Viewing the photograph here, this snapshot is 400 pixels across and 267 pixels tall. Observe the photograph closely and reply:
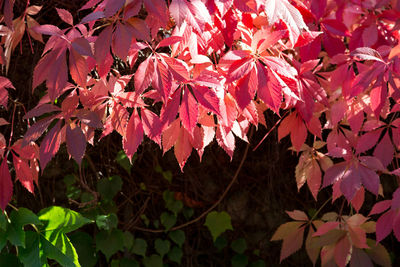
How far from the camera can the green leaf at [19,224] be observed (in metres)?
1.39

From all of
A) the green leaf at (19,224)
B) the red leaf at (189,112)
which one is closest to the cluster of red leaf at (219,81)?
the red leaf at (189,112)

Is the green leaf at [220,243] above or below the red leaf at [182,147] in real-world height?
below

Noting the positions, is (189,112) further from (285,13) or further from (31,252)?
(31,252)

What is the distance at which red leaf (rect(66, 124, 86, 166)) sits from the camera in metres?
1.07

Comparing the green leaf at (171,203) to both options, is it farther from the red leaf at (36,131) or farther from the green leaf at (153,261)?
the red leaf at (36,131)

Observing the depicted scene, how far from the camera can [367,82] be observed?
4.06 feet

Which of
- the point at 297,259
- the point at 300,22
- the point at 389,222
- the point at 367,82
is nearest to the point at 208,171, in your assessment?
the point at 297,259

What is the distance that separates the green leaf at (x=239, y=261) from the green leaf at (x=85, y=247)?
1.89 ft

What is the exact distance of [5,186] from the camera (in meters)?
1.33

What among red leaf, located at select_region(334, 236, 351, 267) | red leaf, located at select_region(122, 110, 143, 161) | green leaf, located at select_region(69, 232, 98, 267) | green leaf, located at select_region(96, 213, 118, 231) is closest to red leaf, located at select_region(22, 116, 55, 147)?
red leaf, located at select_region(122, 110, 143, 161)

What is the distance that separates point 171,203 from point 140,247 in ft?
0.70

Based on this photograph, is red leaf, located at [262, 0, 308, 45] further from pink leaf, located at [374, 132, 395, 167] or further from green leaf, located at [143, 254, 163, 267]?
green leaf, located at [143, 254, 163, 267]

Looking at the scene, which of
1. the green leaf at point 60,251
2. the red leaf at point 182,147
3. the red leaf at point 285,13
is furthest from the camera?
the green leaf at point 60,251

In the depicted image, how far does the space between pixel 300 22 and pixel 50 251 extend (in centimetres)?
93
